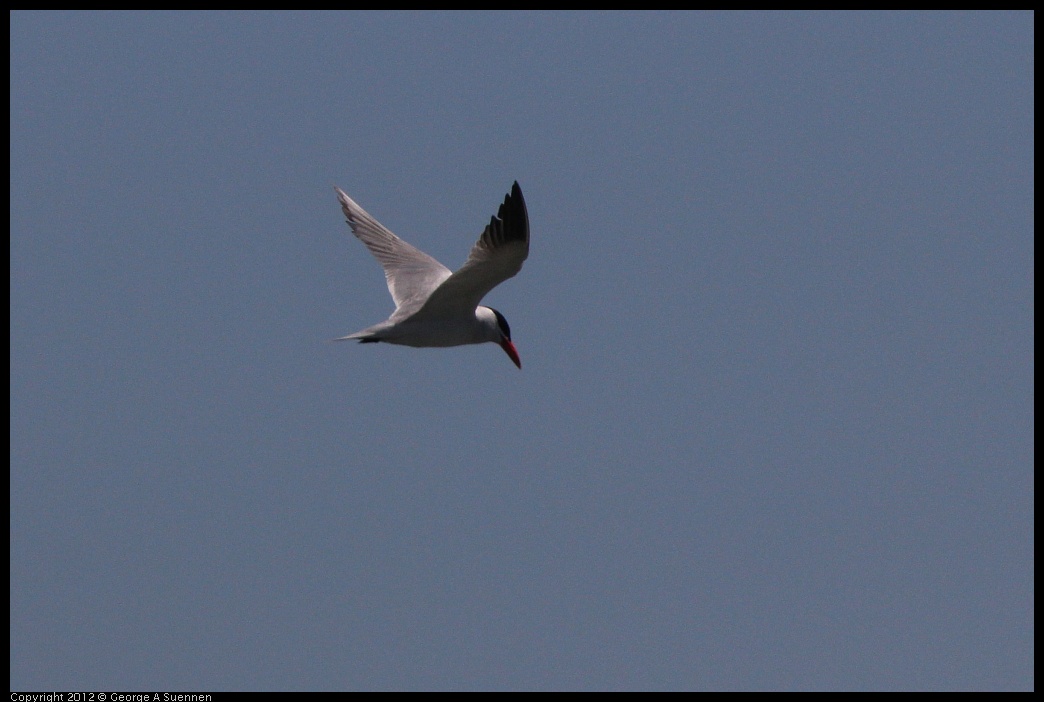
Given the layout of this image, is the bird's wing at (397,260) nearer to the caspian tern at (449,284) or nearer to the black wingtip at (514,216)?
the caspian tern at (449,284)

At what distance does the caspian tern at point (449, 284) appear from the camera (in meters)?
12.7

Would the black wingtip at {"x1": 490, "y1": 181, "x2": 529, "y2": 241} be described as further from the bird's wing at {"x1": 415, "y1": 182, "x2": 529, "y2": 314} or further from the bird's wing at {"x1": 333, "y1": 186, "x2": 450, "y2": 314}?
the bird's wing at {"x1": 333, "y1": 186, "x2": 450, "y2": 314}

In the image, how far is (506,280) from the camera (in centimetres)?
1362

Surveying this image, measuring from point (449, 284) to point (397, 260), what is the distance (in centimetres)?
348

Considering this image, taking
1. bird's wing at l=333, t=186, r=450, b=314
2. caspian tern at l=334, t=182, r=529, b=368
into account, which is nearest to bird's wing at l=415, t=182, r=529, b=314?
caspian tern at l=334, t=182, r=529, b=368

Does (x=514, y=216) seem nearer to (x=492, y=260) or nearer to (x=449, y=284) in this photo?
(x=492, y=260)

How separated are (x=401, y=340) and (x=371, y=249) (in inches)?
129

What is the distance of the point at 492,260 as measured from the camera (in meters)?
13.0

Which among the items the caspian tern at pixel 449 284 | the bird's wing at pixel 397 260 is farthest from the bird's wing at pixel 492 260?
the bird's wing at pixel 397 260

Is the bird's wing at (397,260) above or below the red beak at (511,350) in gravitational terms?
above
